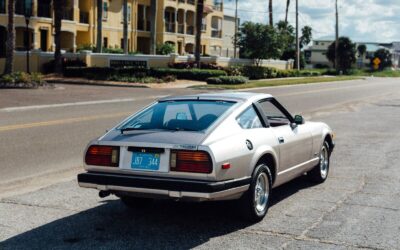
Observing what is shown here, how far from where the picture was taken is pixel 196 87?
36.2 m

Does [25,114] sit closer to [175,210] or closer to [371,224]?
[175,210]

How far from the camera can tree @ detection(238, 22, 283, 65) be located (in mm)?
53250

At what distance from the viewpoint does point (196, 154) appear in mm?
5812

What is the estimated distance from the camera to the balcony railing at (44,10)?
48281mm

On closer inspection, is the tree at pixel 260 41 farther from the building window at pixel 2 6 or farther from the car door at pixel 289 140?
the car door at pixel 289 140

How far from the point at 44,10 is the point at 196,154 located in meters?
45.6

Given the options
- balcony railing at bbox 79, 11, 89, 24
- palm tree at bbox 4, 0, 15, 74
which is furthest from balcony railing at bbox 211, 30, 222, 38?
palm tree at bbox 4, 0, 15, 74

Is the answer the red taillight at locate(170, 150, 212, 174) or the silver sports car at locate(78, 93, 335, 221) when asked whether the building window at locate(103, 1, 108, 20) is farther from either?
the red taillight at locate(170, 150, 212, 174)

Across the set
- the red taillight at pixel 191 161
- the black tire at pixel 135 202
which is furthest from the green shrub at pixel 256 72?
the red taillight at pixel 191 161

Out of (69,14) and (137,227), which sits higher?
(69,14)

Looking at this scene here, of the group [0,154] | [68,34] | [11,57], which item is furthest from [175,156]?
[68,34]

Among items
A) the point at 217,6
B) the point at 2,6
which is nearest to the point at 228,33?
the point at 217,6

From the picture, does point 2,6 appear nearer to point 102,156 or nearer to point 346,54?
point 102,156

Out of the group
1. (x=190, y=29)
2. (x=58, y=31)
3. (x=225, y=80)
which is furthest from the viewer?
(x=190, y=29)
